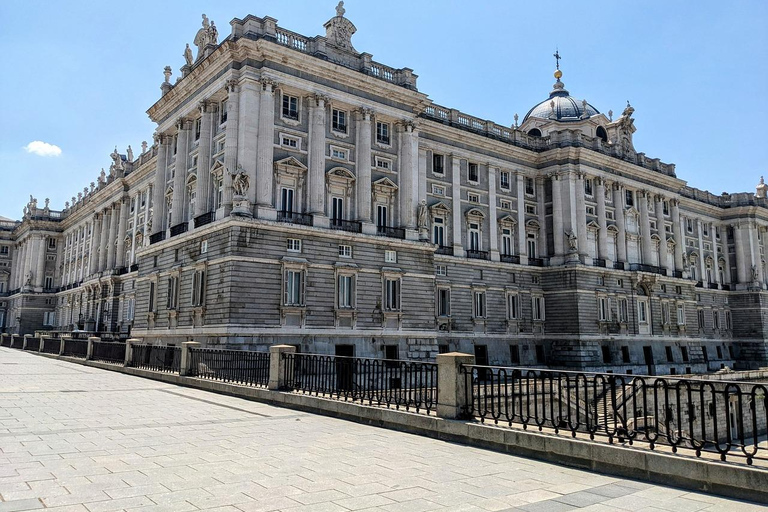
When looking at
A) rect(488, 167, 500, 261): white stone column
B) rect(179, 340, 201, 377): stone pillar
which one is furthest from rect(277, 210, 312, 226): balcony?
rect(488, 167, 500, 261): white stone column

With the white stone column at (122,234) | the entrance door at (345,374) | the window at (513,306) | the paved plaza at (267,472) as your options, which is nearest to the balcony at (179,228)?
the paved plaza at (267,472)

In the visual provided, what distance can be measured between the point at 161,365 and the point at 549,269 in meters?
33.5

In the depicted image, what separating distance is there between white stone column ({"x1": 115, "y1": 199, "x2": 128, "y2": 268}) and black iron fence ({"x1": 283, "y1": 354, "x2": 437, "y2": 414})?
5198 centimetres

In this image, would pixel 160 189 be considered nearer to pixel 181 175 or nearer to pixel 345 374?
pixel 181 175

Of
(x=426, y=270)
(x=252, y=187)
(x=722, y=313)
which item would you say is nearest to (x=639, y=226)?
(x=722, y=313)

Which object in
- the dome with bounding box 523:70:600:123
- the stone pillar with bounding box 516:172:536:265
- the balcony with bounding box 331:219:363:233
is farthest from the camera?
the dome with bounding box 523:70:600:123

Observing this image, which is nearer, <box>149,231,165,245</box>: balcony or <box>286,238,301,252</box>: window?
<box>286,238,301,252</box>: window

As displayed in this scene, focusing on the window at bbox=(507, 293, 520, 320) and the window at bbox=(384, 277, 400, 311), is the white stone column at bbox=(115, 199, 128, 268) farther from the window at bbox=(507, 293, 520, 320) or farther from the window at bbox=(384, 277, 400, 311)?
the window at bbox=(507, 293, 520, 320)

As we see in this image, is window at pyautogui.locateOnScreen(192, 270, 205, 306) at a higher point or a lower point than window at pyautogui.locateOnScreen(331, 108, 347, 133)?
lower

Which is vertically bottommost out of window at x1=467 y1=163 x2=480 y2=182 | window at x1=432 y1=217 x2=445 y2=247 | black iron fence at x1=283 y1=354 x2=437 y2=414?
black iron fence at x1=283 y1=354 x2=437 y2=414

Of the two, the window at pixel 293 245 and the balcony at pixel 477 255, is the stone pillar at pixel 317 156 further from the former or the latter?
the balcony at pixel 477 255

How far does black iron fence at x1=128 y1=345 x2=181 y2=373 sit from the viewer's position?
2430cm

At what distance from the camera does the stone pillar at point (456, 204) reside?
44.5 meters

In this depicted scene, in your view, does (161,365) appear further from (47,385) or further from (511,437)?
(511,437)
